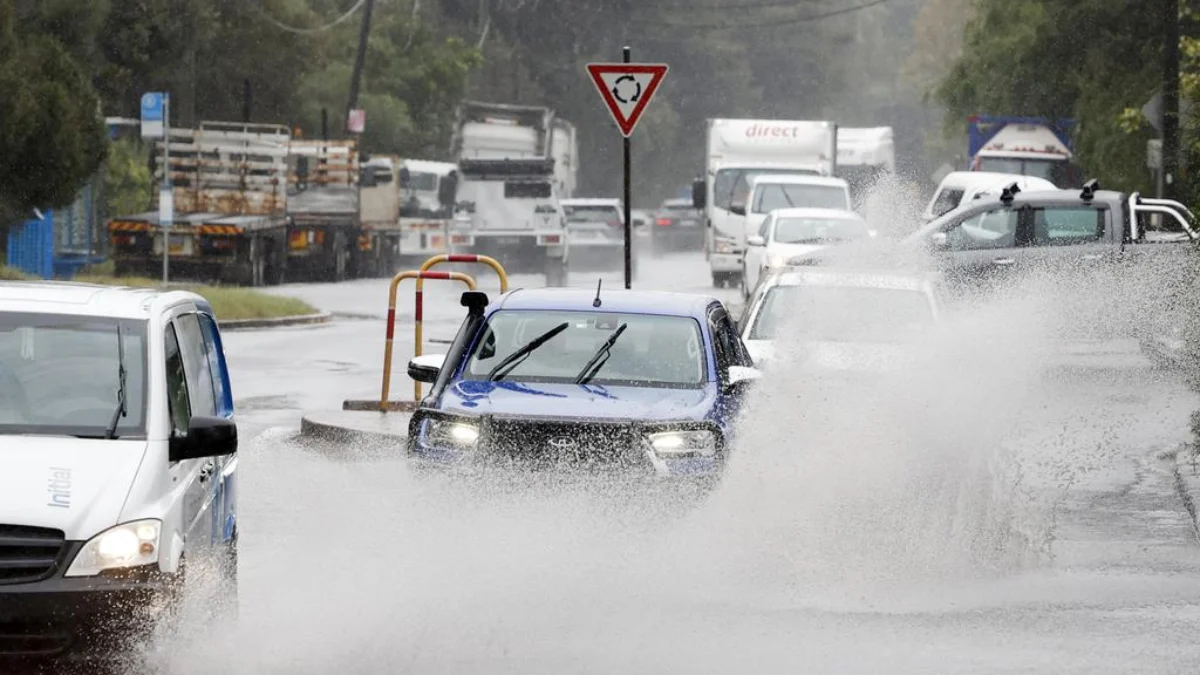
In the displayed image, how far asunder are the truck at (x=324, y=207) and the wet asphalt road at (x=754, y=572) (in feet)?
109

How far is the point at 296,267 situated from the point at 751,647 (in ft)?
132

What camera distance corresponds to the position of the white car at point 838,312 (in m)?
15.3

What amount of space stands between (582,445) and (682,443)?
19.1 inches

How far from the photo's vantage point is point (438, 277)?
18.3 meters

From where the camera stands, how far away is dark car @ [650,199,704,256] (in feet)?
230

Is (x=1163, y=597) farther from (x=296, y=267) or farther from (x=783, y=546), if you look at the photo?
(x=296, y=267)

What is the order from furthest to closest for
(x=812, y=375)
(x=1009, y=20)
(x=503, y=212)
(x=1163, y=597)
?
(x=1009, y=20) < (x=503, y=212) < (x=812, y=375) < (x=1163, y=597)

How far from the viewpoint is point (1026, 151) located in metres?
49.4

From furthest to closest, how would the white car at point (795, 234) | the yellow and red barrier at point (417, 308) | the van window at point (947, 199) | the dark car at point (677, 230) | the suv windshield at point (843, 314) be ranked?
1. the dark car at point (677, 230)
2. the van window at point (947, 199)
3. the white car at point (795, 234)
4. the yellow and red barrier at point (417, 308)
5. the suv windshield at point (843, 314)

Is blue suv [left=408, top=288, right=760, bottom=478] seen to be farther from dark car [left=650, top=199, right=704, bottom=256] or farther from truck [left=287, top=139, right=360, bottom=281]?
dark car [left=650, top=199, right=704, bottom=256]

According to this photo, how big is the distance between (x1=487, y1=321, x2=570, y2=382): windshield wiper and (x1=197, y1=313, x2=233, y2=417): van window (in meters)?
2.24

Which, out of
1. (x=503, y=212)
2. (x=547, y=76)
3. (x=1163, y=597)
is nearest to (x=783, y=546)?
(x=1163, y=597)

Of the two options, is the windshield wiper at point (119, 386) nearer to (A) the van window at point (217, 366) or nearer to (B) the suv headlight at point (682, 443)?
(A) the van window at point (217, 366)

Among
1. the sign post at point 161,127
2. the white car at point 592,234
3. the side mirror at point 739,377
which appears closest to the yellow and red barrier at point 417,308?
the side mirror at point 739,377
